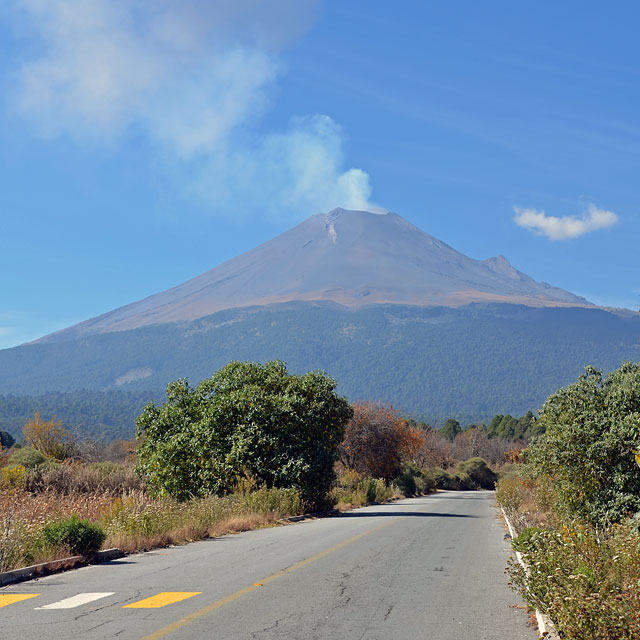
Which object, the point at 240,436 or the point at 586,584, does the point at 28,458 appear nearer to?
the point at 240,436

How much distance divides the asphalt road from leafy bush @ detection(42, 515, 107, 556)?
59cm

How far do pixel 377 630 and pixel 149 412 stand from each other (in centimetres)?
2278

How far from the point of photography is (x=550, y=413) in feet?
58.5

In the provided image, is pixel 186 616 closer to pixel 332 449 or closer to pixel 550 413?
pixel 550 413

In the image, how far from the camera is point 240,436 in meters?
27.4

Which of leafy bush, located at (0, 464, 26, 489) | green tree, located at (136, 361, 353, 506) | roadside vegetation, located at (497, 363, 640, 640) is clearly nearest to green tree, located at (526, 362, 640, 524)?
roadside vegetation, located at (497, 363, 640, 640)

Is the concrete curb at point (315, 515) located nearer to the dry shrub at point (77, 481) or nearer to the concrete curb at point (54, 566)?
the dry shrub at point (77, 481)

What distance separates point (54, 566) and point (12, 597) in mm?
2539

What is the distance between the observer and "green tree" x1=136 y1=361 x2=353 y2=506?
2738 cm

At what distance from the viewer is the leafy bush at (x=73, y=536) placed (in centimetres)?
1332

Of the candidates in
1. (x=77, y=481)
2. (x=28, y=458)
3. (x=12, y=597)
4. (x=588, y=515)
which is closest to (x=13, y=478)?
(x=77, y=481)

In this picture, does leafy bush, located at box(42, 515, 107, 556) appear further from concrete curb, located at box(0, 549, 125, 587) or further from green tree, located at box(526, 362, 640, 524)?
green tree, located at box(526, 362, 640, 524)

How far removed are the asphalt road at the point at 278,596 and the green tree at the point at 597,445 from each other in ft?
7.07

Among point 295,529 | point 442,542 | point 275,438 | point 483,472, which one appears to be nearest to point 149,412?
point 275,438
